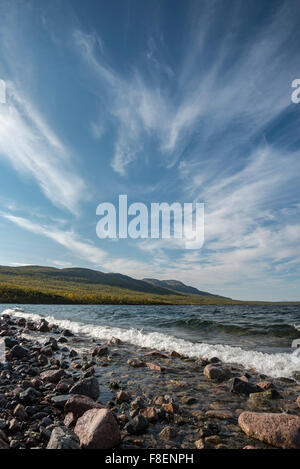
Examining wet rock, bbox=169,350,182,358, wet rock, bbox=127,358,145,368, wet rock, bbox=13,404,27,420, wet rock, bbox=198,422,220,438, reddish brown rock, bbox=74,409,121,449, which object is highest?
reddish brown rock, bbox=74,409,121,449

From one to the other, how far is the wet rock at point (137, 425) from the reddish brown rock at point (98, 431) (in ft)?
1.40

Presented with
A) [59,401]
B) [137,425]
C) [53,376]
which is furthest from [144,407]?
[53,376]

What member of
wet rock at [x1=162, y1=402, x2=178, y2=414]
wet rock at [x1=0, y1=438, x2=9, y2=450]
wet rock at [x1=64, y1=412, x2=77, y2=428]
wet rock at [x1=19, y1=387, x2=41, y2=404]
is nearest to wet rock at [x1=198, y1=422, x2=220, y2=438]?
wet rock at [x1=162, y1=402, x2=178, y2=414]

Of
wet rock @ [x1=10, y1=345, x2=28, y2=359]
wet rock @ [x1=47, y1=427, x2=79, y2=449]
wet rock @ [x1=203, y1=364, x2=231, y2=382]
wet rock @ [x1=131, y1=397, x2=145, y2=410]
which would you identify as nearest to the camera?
wet rock @ [x1=47, y1=427, x2=79, y2=449]

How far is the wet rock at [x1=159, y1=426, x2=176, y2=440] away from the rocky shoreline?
18 millimetres

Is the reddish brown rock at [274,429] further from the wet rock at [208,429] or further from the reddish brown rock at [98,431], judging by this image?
the reddish brown rock at [98,431]

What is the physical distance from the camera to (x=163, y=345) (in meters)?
14.2

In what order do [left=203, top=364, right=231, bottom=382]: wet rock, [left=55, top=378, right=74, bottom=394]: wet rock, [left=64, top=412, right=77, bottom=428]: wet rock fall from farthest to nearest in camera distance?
[left=203, top=364, right=231, bottom=382]: wet rock < [left=55, top=378, right=74, bottom=394]: wet rock < [left=64, top=412, right=77, bottom=428]: wet rock

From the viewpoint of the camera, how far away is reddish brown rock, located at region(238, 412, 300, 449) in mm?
4532

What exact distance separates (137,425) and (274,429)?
281 cm

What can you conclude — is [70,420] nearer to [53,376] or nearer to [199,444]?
[199,444]

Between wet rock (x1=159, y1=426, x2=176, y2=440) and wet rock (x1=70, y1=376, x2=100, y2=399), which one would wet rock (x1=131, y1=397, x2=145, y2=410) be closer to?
wet rock (x1=159, y1=426, x2=176, y2=440)

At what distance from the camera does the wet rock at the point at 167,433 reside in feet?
16.0
